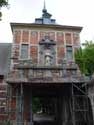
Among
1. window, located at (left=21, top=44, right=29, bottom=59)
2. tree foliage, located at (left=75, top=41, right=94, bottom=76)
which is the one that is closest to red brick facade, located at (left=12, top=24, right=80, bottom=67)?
window, located at (left=21, top=44, right=29, bottom=59)

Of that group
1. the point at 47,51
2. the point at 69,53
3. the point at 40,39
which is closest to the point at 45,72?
the point at 47,51

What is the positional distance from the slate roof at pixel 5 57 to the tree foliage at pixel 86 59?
4.66 metres

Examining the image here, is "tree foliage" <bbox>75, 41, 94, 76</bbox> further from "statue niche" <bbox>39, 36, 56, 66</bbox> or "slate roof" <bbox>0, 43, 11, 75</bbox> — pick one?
"slate roof" <bbox>0, 43, 11, 75</bbox>

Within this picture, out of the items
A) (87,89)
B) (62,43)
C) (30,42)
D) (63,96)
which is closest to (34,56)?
(30,42)

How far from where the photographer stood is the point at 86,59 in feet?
52.2

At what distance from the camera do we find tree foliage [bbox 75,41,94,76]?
1576cm

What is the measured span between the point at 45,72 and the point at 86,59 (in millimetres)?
3494

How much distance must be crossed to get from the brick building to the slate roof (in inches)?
18.1

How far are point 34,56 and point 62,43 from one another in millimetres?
2219

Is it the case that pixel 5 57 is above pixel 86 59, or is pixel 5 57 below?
above

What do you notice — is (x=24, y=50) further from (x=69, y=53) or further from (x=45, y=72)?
(x=45, y=72)

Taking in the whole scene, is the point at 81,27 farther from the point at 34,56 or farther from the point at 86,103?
the point at 86,103

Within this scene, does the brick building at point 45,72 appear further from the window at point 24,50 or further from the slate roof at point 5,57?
the slate roof at point 5,57

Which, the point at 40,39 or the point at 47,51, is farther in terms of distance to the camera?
the point at 40,39
